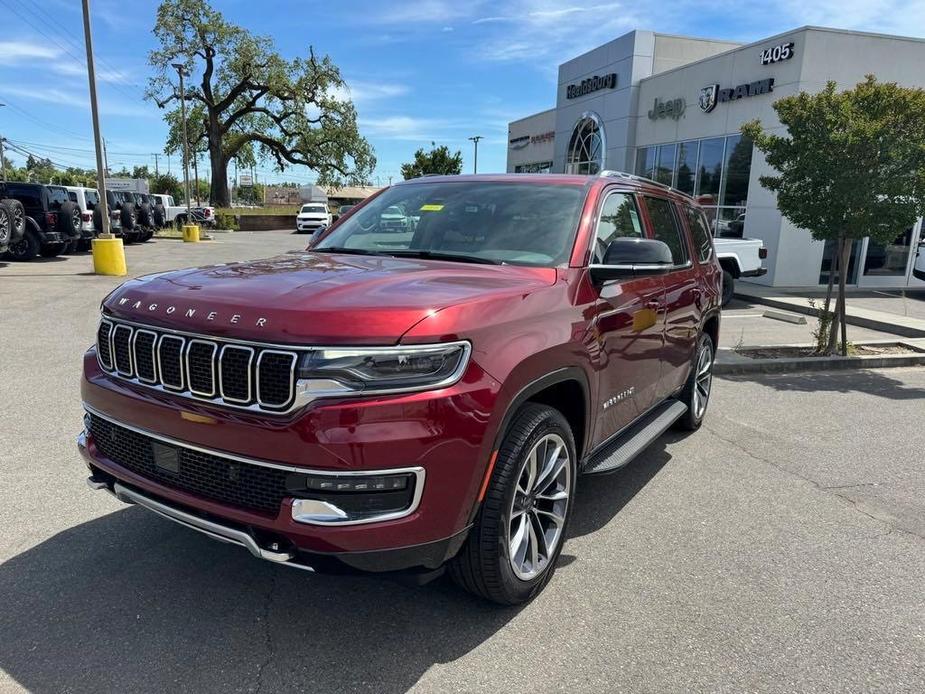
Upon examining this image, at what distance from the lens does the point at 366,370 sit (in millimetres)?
2342

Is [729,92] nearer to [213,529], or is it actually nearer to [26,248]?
[26,248]

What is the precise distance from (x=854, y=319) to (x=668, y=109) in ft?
34.2

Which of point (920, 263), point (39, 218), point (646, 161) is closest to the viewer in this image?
point (920, 263)

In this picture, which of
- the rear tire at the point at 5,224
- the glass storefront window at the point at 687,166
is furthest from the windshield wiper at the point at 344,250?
the glass storefront window at the point at 687,166

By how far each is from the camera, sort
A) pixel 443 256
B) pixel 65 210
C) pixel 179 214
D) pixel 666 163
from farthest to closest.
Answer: pixel 179 214 < pixel 666 163 < pixel 65 210 < pixel 443 256

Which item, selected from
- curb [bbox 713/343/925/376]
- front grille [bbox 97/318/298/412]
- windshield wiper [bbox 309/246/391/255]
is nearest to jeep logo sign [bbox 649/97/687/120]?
curb [bbox 713/343/925/376]

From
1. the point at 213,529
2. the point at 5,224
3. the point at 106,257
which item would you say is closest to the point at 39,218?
the point at 5,224

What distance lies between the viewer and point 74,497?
156 inches

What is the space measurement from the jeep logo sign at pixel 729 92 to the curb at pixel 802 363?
9449mm

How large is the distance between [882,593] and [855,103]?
23.5ft

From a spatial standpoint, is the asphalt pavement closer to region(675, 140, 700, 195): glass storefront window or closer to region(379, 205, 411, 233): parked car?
region(379, 205, 411, 233): parked car

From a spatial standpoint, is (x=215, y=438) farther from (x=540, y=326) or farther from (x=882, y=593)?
(x=882, y=593)

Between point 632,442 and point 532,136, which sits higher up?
point 532,136

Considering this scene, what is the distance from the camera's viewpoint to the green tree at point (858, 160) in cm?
812
